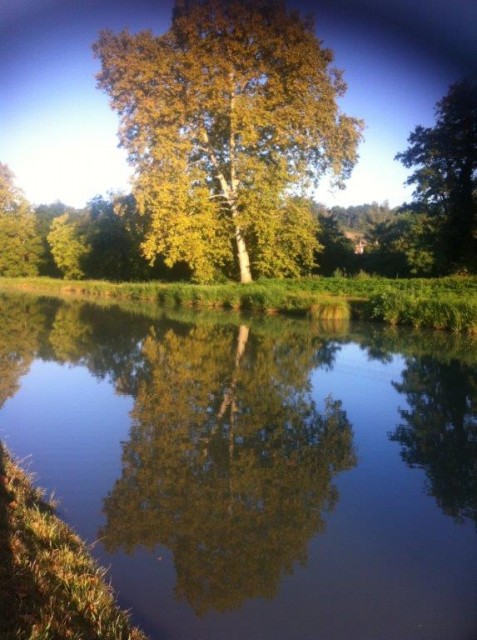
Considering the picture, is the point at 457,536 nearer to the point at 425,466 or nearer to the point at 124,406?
the point at 425,466

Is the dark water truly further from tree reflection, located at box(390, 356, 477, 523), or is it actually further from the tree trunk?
the tree trunk

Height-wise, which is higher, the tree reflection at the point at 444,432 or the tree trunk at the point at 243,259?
the tree trunk at the point at 243,259

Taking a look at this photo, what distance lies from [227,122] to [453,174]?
13.0 metres

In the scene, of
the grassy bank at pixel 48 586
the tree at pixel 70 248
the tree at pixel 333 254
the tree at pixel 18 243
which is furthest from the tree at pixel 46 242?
the grassy bank at pixel 48 586

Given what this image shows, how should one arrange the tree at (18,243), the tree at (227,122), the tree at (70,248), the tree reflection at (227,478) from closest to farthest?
the tree reflection at (227,478) → the tree at (227,122) → the tree at (70,248) → the tree at (18,243)

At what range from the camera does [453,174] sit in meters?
29.4

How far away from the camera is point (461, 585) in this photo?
3.29 metres

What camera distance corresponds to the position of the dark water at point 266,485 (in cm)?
308

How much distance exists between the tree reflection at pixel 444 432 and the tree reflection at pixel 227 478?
76 centimetres

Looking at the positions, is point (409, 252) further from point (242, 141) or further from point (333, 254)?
point (242, 141)

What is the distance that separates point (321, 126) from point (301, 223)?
4.33 m

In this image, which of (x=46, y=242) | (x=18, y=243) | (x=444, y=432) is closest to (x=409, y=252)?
(x=444, y=432)

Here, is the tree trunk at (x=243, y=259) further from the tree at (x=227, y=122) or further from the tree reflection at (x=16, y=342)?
the tree reflection at (x=16, y=342)

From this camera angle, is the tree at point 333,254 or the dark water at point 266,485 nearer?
the dark water at point 266,485
